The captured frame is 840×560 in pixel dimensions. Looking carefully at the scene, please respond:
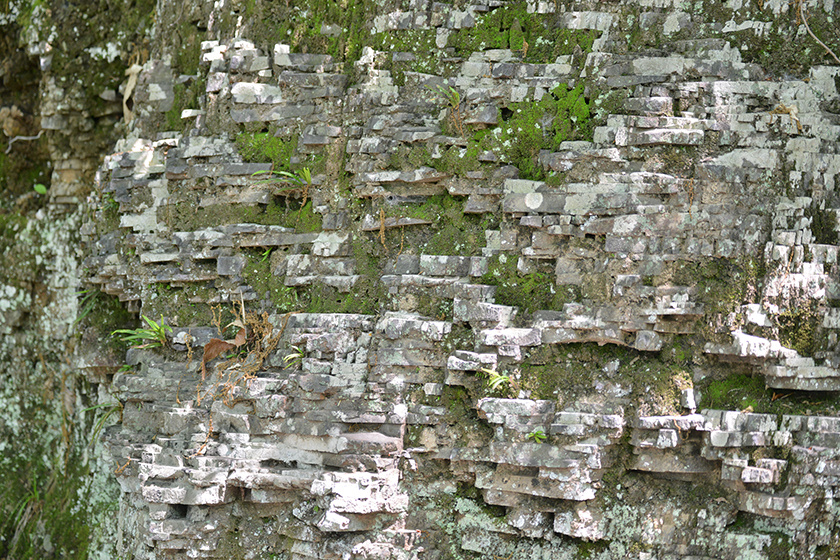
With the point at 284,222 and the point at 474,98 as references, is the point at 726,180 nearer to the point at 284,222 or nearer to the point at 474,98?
the point at 474,98

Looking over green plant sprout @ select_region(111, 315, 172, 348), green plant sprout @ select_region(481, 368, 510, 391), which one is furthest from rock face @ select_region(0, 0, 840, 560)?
green plant sprout @ select_region(111, 315, 172, 348)

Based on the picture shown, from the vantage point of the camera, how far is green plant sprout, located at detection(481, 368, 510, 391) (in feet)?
17.2

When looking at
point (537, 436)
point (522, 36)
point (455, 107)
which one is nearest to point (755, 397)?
point (537, 436)

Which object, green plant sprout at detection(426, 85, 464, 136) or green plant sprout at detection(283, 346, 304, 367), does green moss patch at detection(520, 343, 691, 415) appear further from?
green plant sprout at detection(426, 85, 464, 136)

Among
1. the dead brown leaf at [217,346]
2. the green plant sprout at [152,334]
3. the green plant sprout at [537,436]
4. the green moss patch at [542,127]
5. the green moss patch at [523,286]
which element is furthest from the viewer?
the green plant sprout at [152,334]

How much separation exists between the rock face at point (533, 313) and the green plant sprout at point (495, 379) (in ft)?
0.05

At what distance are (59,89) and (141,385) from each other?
3.03 metres

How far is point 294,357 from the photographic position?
18.5 ft

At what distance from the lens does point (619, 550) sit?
209 inches

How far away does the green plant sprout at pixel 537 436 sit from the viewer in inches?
203

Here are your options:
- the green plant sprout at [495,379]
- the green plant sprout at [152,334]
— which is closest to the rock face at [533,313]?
the green plant sprout at [495,379]

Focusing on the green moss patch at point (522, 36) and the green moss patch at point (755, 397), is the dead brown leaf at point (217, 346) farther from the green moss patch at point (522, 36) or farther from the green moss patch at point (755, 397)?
the green moss patch at point (755, 397)

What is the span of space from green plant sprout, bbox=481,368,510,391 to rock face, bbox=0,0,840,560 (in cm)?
1

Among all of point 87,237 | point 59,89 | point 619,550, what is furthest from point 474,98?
point 59,89
